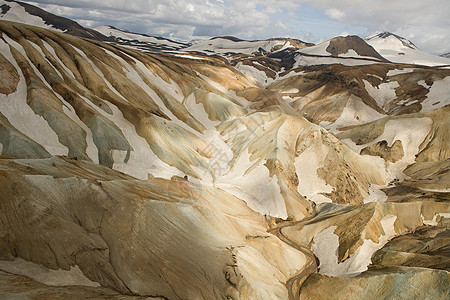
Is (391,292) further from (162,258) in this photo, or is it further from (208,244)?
(162,258)

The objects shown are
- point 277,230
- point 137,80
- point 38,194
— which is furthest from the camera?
point 137,80

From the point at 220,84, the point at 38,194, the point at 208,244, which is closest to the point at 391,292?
the point at 208,244

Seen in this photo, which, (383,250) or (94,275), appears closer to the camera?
(94,275)

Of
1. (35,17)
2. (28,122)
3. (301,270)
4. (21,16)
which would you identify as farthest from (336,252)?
(35,17)

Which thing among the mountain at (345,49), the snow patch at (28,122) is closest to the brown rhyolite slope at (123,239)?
the snow patch at (28,122)

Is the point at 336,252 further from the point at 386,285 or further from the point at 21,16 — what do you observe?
the point at 21,16
